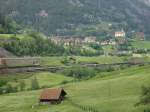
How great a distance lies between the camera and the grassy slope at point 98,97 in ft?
375

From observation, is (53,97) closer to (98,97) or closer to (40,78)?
(98,97)

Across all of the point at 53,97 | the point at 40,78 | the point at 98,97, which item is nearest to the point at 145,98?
the point at 98,97

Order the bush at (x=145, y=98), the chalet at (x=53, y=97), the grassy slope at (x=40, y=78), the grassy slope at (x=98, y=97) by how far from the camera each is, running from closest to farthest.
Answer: the bush at (x=145, y=98) → the grassy slope at (x=98, y=97) → the chalet at (x=53, y=97) → the grassy slope at (x=40, y=78)

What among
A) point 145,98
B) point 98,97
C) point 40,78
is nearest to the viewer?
point 145,98

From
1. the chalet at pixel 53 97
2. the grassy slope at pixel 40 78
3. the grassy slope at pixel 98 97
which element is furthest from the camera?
the grassy slope at pixel 40 78

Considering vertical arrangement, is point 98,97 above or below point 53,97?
above

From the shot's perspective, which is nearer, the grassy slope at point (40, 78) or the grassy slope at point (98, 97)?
the grassy slope at point (98, 97)

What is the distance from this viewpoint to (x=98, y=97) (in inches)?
5064

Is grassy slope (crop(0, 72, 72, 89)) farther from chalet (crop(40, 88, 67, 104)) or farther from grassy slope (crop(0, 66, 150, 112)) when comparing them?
chalet (crop(40, 88, 67, 104))

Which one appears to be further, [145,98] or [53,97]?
[53,97]

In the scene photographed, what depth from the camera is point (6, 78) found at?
184 metres

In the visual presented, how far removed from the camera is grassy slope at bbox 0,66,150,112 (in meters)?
114

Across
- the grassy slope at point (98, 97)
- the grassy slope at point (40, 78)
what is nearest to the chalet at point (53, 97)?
the grassy slope at point (98, 97)

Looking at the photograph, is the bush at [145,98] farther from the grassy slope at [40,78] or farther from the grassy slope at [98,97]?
the grassy slope at [40,78]
